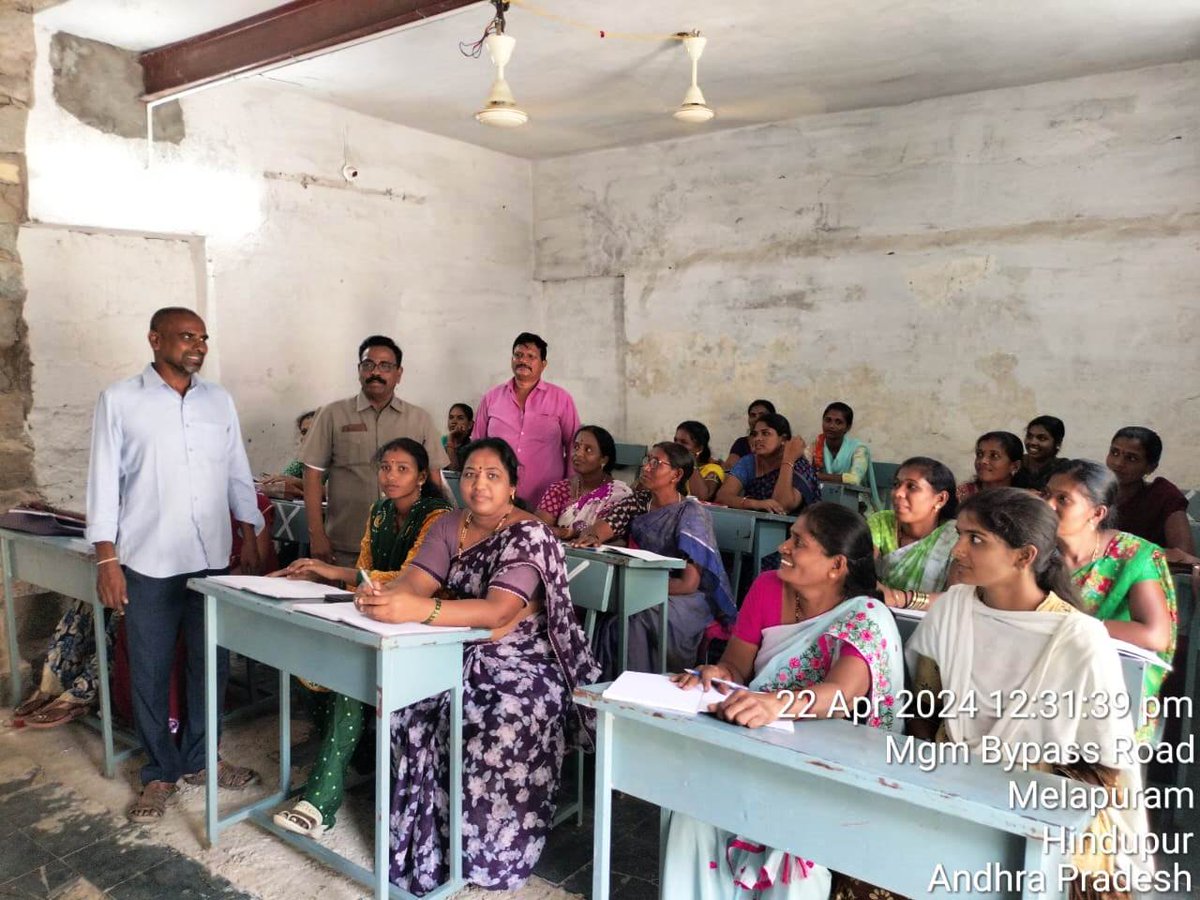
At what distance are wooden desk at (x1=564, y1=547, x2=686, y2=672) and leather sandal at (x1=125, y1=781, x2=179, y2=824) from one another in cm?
150

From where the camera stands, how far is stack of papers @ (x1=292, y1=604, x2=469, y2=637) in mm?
2084

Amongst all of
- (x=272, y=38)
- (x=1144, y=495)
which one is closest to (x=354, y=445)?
(x=272, y=38)

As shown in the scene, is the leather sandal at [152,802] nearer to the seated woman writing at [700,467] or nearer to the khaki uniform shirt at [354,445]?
the khaki uniform shirt at [354,445]

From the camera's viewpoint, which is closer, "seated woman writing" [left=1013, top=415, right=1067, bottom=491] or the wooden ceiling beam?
the wooden ceiling beam

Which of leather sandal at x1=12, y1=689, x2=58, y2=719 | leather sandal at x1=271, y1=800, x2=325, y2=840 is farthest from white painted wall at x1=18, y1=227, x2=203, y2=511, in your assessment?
leather sandal at x1=271, y1=800, x2=325, y2=840

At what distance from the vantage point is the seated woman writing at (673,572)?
10.8 feet

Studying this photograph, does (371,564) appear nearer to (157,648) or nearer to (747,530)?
(157,648)

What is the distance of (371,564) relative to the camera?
3.02 meters

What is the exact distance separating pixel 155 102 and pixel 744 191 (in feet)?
12.7

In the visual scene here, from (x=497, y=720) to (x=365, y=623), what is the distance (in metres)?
0.50

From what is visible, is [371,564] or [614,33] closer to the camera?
[371,564]

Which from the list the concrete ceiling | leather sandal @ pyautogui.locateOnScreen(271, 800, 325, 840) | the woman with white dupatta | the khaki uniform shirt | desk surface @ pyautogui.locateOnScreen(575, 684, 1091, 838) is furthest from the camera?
the concrete ceiling

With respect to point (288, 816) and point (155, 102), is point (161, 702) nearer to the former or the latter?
point (288, 816)

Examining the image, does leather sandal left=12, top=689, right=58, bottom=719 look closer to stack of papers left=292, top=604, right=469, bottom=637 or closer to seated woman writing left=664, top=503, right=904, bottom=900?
stack of papers left=292, top=604, right=469, bottom=637
